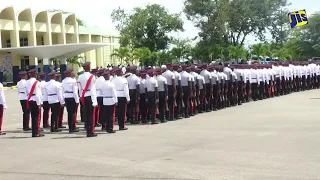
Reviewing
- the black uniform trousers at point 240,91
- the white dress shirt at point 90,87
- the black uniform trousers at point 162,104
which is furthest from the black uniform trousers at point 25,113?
the black uniform trousers at point 240,91

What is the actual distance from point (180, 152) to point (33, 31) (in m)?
46.4

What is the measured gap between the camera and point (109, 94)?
12.9 metres

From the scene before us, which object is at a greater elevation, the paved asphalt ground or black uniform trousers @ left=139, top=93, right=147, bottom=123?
black uniform trousers @ left=139, top=93, right=147, bottom=123

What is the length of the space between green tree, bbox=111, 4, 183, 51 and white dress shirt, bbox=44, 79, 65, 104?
50.0 metres

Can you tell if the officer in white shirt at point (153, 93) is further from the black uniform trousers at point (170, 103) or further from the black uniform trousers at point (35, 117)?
the black uniform trousers at point (35, 117)

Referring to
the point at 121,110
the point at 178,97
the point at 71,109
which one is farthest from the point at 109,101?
the point at 178,97

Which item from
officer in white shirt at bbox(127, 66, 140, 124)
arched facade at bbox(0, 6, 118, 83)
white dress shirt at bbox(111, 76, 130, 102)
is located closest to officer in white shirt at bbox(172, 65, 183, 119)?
officer in white shirt at bbox(127, 66, 140, 124)

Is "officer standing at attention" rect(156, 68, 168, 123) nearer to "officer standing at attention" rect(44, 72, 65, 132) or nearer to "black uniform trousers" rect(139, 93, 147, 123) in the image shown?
"black uniform trousers" rect(139, 93, 147, 123)

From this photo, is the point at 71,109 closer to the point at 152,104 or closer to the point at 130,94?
the point at 130,94

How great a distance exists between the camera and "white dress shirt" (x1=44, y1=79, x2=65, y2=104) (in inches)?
539

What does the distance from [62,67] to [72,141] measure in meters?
30.3

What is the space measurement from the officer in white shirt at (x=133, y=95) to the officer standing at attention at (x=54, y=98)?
2.15 metres

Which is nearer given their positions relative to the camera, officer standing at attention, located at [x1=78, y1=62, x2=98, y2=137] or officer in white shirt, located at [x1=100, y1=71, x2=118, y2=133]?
officer standing at attention, located at [x1=78, y1=62, x2=98, y2=137]

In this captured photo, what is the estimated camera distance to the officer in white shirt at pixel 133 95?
14.9 m
